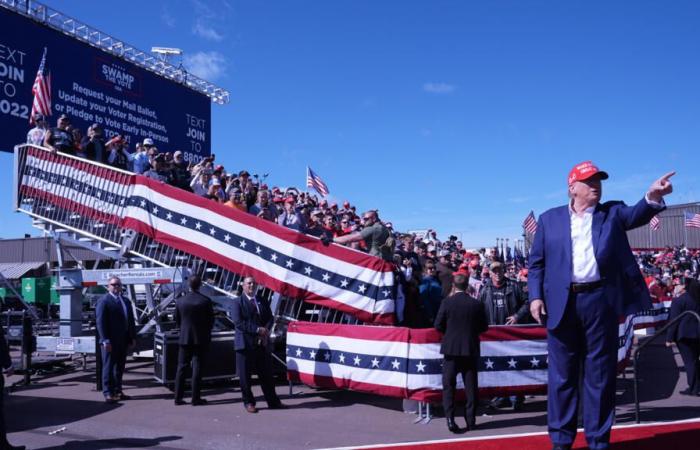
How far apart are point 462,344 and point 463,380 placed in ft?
2.01

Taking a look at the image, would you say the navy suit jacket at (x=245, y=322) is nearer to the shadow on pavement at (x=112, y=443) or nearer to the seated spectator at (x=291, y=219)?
the shadow on pavement at (x=112, y=443)

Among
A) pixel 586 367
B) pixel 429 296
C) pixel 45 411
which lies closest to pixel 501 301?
pixel 429 296

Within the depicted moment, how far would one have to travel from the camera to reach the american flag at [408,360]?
791 centimetres

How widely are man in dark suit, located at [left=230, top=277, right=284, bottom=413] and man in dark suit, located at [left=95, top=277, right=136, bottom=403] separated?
2011mm

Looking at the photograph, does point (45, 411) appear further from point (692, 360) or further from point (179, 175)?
point (692, 360)

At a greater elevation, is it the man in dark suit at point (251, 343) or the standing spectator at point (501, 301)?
the standing spectator at point (501, 301)

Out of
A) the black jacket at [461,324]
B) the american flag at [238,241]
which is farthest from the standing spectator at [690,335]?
the american flag at [238,241]

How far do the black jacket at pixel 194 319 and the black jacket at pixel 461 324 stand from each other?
139 inches

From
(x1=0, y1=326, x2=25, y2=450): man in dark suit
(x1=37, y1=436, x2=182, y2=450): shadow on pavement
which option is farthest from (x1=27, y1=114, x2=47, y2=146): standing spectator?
(x1=37, y1=436, x2=182, y2=450): shadow on pavement

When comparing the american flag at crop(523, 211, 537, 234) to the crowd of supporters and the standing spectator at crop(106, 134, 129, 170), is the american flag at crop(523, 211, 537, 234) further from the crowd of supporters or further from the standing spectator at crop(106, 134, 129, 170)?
the standing spectator at crop(106, 134, 129, 170)

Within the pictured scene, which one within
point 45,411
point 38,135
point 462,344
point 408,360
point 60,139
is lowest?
point 45,411

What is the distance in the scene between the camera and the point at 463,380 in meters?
7.67

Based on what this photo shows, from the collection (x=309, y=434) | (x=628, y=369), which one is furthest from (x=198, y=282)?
(x=628, y=369)

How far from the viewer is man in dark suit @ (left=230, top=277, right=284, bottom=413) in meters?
8.70
